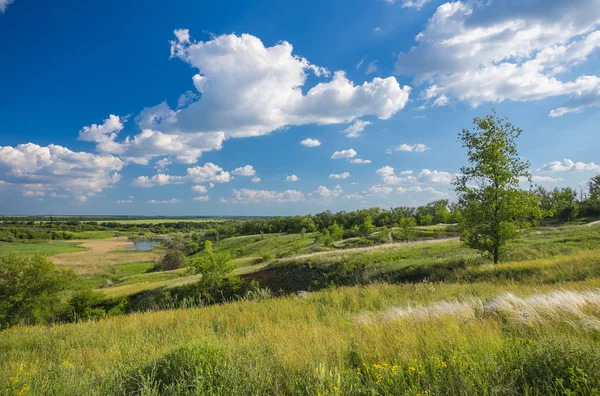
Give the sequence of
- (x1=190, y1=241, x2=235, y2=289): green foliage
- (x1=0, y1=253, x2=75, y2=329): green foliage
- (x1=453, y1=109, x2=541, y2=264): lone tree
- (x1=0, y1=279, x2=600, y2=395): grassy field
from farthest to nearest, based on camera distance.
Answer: (x1=190, y1=241, x2=235, y2=289): green foliage → (x1=0, y1=253, x2=75, y2=329): green foliage → (x1=453, y1=109, x2=541, y2=264): lone tree → (x1=0, y1=279, x2=600, y2=395): grassy field

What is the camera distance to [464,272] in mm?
14984

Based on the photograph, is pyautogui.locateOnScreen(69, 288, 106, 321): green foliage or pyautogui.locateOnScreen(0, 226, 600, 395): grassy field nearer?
pyautogui.locateOnScreen(0, 226, 600, 395): grassy field

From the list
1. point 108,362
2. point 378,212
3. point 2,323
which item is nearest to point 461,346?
point 108,362

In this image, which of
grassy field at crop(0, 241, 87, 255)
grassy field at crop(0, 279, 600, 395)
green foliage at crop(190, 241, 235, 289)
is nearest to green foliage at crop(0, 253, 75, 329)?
green foliage at crop(190, 241, 235, 289)

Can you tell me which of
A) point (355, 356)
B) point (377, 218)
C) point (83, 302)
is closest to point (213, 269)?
point (83, 302)

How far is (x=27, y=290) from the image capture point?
91.9 ft

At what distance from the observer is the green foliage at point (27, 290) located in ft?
88.5

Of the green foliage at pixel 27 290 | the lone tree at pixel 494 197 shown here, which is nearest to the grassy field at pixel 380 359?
the lone tree at pixel 494 197

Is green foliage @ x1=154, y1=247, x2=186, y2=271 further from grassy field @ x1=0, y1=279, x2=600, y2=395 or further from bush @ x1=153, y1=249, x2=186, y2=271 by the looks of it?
grassy field @ x1=0, y1=279, x2=600, y2=395

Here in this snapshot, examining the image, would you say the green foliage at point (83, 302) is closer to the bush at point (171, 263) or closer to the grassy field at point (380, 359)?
the grassy field at point (380, 359)

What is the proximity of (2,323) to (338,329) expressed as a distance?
34.9 m

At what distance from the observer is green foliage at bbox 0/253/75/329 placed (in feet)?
88.5

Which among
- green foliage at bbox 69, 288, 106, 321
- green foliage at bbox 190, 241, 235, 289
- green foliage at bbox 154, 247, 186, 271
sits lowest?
green foliage at bbox 154, 247, 186, 271

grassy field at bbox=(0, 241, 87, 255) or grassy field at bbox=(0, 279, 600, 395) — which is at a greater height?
grassy field at bbox=(0, 279, 600, 395)
